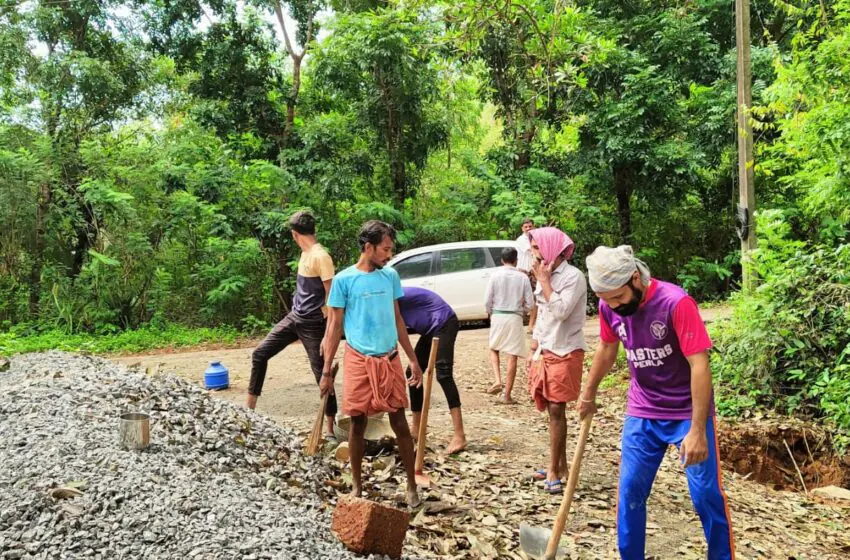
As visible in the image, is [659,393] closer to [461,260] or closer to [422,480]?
[422,480]

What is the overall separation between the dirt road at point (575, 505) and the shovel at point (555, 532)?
5.3 inches

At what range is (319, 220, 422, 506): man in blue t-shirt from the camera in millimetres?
4043

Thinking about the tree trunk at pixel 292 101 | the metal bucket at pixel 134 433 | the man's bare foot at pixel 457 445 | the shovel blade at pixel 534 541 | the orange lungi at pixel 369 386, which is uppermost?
the tree trunk at pixel 292 101

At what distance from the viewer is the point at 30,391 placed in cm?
492

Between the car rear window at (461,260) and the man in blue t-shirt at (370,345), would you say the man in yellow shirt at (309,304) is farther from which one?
the car rear window at (461,260)

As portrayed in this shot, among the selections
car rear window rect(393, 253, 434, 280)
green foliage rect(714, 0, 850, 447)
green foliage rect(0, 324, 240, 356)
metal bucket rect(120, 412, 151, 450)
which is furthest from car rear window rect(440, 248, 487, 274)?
metal bucket rect(120, 412, 151, 450)

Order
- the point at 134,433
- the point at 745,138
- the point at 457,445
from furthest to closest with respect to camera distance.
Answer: the point at 745,138
the point at 457,445
the point at 134,433

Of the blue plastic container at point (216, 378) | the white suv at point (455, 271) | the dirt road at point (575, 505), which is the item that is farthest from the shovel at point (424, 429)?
the white suv at point (455, 271)

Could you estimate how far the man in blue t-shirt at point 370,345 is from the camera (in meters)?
4.04

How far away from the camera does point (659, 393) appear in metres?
3.14

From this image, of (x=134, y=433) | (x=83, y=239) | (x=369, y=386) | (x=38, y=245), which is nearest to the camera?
(x=134, y=433)

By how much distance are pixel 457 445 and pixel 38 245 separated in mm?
10996

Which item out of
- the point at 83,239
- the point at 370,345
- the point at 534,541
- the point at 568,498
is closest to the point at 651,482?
the point at 568,498

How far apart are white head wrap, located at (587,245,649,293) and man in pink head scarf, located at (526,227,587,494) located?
1.45 meters
